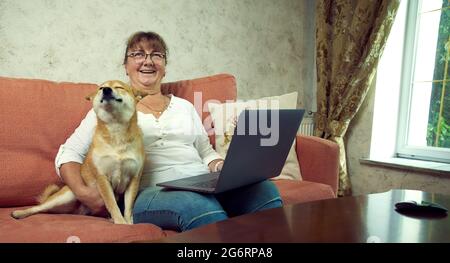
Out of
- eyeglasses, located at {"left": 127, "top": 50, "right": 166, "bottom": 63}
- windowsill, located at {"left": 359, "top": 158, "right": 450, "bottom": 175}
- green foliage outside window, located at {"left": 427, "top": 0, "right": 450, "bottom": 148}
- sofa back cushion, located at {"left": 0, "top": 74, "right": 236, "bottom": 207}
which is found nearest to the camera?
sofa back cushion, located at {"left": 0, "top": 74, "right": 236, "bottom": 207}

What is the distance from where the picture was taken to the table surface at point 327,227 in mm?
696

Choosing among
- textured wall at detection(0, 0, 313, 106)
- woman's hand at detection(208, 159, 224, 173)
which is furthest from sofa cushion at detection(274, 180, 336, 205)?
textured wall at detection(0, 0, 313, 106)

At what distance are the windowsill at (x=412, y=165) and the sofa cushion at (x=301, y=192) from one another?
78 centimetres

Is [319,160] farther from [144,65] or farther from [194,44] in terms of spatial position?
[194,44]

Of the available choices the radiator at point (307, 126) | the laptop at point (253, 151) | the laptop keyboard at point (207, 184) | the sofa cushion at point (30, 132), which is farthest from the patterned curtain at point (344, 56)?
the sofa cushion at point (30, 132)

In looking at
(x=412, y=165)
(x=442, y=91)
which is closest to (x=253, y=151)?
(x=412, y=165)

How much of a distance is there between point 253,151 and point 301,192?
0.62 meters

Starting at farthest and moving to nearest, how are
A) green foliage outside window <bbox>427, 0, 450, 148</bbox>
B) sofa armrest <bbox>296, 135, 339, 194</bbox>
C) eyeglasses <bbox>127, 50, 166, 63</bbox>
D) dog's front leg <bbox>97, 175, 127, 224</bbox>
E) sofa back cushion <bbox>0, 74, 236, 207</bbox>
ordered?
green foliage outside window <bbox>427, 0, 450, 148</bbox>
sofa armrest <bbox>296, 135, 339, 194</bbox>
eyeglasses <bbox>127, 50, 166, 63</bbox>
sofa back cushion <bbox>0, 74, 236, 207</bbox>
dog's front leg <bbox>97, 175, 127, 224</bbox>

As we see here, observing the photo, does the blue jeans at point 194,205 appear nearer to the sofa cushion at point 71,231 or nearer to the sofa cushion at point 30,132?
the sofa cushion at point 71,231

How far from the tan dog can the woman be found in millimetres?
48

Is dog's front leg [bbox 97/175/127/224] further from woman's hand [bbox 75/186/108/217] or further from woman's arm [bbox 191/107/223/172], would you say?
woman's arm [bbox 191/107/223/172]

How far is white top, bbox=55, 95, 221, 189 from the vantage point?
115cm

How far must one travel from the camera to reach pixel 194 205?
92 cm
